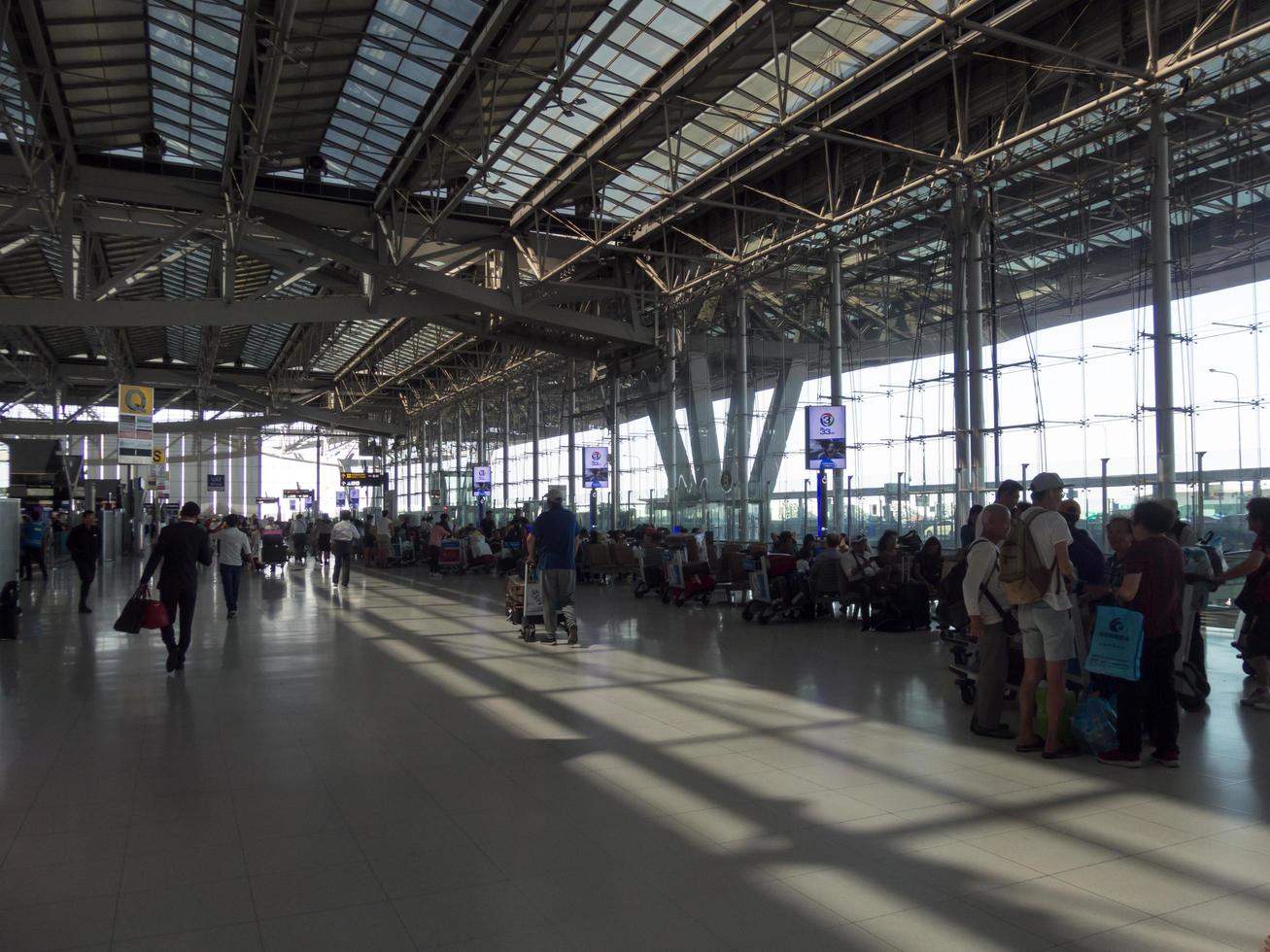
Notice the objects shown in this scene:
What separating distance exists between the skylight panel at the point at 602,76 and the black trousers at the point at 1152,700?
1124cm

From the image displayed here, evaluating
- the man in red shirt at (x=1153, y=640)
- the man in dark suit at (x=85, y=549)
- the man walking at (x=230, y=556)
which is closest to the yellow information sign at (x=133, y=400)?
the man in dark suit at (x=85, y=549)

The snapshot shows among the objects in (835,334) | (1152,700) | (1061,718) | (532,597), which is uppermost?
(835,334)

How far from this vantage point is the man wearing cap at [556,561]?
12148 mm

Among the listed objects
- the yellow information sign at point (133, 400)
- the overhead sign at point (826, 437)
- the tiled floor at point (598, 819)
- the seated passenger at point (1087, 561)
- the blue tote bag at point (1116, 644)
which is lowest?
the tiled floor at point (598, 819)

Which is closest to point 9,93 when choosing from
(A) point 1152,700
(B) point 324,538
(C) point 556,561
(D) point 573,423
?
(C) point 556,561

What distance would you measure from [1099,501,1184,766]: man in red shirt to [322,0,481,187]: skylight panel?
12.5 m

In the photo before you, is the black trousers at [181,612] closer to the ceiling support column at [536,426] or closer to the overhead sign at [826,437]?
the overhead sign at [826,437]

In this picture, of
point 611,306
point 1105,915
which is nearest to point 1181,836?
point 1105,915

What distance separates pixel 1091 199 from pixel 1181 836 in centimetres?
1433

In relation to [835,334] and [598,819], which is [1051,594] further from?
[835,334]

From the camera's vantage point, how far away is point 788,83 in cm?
1598

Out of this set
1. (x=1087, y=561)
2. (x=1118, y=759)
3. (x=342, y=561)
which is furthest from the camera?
(x=342, y=561)

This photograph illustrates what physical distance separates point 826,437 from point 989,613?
10.0 metres

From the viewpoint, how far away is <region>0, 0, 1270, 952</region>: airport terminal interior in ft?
14.9
